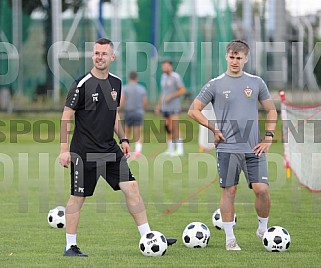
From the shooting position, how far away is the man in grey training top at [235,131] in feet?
33.3

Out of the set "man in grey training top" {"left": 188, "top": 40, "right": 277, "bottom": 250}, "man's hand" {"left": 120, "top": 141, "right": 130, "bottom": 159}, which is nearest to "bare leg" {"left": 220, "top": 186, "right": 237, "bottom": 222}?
"man in grey training top" {"left": 188, "top": 40, "right": 277, "bottom": 250}

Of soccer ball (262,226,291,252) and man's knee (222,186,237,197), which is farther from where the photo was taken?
man's knee (222,186,237,197)

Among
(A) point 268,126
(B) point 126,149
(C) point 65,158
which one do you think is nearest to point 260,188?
(A) point 268,126

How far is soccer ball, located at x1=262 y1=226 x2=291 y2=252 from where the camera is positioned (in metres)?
10.0

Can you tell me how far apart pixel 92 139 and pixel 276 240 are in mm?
2176

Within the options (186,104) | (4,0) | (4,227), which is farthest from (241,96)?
(4,0)

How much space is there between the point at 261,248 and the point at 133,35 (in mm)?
31347

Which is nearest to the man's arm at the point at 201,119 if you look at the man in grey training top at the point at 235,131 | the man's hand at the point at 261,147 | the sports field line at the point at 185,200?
the man in grey training top at the point at 235,131

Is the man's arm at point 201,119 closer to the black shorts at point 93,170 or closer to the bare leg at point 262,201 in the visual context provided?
the bare leg at point 262,201

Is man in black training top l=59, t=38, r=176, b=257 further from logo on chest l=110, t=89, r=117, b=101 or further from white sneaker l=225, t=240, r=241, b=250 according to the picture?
white sneaker l=225, t=240, r=241, b=250

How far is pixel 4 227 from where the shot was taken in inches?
477

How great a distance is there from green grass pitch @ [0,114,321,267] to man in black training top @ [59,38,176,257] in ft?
2.00

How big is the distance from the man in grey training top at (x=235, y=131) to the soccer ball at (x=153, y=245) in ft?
2.74

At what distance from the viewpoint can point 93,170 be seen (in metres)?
9.73
